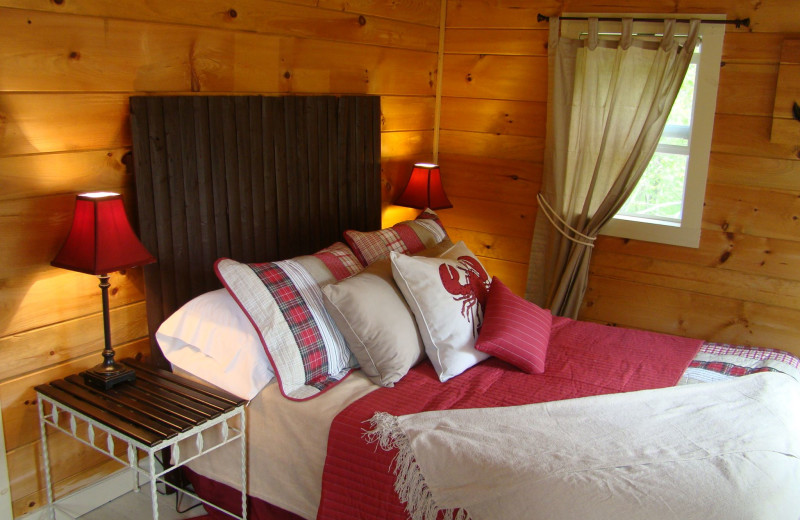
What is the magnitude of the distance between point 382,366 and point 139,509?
98cm

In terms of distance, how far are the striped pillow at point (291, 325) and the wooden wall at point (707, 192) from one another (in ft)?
5.46

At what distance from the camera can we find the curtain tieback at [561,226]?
3404 mm

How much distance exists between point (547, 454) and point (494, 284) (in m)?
0.93

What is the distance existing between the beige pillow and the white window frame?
1.52m

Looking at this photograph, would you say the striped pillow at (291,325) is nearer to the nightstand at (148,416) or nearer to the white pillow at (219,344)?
the white pillow at (219,344)

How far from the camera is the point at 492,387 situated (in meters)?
2.28

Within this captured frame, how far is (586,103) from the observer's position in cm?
333

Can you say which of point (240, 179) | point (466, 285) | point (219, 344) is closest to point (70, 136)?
point (240, 179)

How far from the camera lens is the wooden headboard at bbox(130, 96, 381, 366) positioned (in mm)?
2299

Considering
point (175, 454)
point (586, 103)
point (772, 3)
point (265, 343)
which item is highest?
point (772, 3)

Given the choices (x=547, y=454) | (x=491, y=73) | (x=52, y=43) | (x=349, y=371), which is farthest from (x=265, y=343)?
(x=491, y=73)

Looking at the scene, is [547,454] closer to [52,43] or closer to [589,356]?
[589,356]

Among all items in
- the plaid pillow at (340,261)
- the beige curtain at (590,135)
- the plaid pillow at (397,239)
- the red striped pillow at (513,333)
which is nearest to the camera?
the red striped pillow at (513,333)

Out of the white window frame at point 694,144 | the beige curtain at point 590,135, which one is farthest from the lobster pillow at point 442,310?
the white window frame at point 694,144
